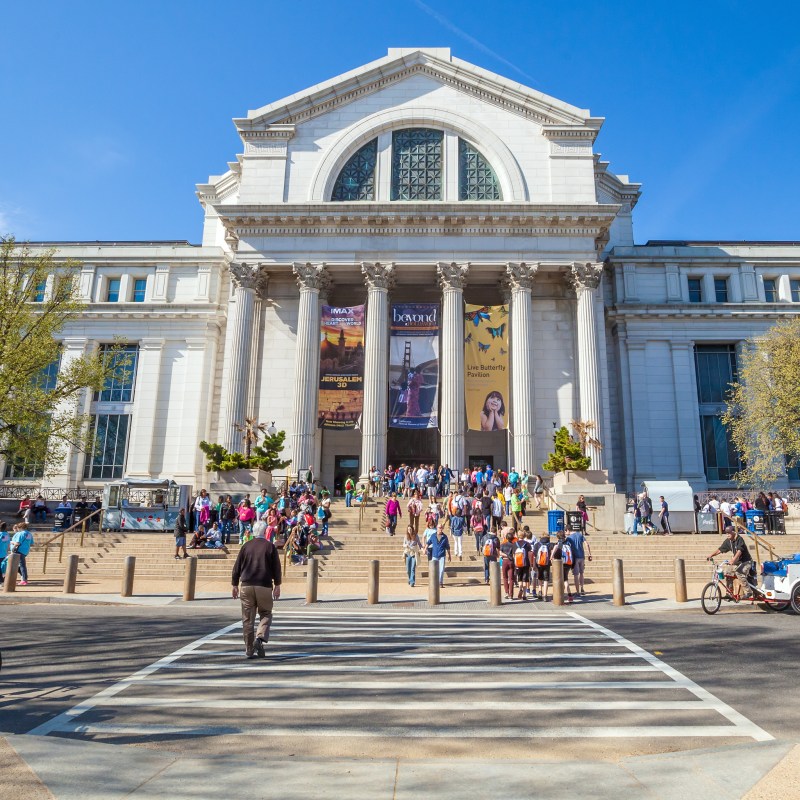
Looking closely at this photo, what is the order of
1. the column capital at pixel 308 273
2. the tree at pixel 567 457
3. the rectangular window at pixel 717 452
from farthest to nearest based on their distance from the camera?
the rectangular window at pixel 717 452, the column capital at pixel 308 273, the tree at pixel 567 457

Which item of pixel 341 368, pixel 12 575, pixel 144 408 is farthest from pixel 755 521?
pixel 144 408

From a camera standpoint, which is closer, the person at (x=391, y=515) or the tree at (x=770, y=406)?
the person at (x=391, y=515)

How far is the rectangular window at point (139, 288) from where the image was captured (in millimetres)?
42906

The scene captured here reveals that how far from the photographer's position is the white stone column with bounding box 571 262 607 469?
34125 millimetres

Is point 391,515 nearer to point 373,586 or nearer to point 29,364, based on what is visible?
point 373,586

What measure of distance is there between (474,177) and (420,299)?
8139 millimetres

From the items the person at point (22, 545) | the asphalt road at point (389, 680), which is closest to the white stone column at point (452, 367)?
the person at point (22, 545)

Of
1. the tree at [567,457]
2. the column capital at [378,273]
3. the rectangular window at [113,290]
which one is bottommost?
the tree at [567,457]

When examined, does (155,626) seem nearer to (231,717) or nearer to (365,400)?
(231,717)

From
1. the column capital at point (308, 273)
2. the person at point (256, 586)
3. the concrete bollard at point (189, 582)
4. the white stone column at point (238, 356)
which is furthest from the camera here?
the column capital at point (308, 273)

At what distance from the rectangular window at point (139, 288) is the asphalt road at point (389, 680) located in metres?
33.3

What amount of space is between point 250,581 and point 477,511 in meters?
15.5

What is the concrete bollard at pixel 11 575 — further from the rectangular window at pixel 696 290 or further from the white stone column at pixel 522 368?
the rectangular window at pixel 696 290

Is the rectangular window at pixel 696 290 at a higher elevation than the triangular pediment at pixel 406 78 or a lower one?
lower
